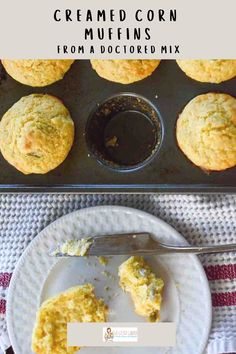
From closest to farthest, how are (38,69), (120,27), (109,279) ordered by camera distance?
(120,27)
(38,69)
(109,279)

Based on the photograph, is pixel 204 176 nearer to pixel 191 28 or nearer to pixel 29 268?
pixel 191 28

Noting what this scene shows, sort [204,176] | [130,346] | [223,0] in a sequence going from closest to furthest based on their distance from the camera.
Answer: [223,0]
[204,176]
[130,346]

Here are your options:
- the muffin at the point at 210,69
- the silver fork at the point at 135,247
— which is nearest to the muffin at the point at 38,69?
the muffin at the point at 210,69

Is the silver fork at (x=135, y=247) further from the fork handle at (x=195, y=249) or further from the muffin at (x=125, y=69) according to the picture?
the muffin at (x=125, y=69)

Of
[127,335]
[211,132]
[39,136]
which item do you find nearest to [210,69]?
[211,132]

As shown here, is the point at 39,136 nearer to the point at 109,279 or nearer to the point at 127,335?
the point at 109,279

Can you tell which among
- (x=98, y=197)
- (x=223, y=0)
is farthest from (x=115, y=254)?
(x=223, y=0)
